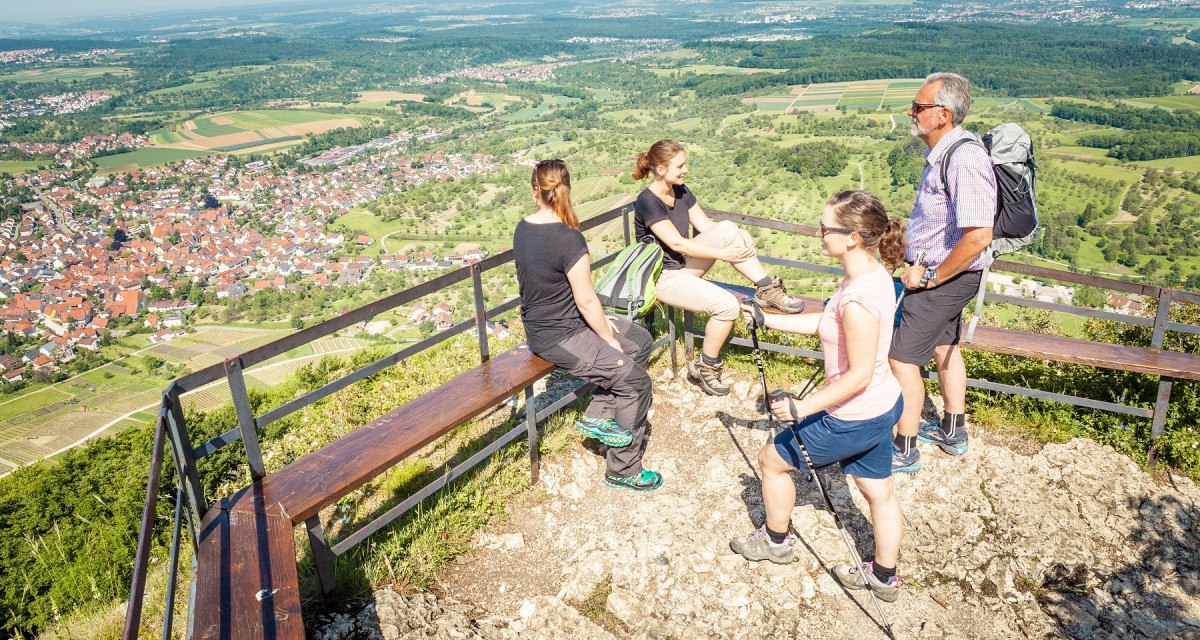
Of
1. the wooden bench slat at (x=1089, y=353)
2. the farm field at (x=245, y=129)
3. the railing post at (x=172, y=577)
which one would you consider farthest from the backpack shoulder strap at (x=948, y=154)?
the farm field at (x=245, y=129)

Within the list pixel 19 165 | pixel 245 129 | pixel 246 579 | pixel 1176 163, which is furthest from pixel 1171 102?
pixel 19 165

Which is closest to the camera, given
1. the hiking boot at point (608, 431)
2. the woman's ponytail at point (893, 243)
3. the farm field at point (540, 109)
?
the woman's ponytail at point (893, 243)

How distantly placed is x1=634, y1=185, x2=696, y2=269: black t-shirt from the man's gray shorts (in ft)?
5.18

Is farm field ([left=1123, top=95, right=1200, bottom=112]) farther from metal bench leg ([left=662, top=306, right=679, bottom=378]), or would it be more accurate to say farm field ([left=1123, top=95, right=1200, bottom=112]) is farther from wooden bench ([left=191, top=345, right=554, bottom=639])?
wooden bench ([left=191, top=345, right=554, bottom=639])

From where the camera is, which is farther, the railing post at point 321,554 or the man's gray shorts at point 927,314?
the man's gray shorts at point 927,314

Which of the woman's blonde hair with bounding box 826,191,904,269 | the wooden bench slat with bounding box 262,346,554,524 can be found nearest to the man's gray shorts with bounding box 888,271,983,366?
the woman's blonde hair with bounding box 826,191,904,269

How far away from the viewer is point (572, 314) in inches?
149

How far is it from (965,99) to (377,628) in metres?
3.80

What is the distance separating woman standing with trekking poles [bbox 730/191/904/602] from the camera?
2.65 metres

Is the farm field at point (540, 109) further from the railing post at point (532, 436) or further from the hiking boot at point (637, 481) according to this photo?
the hiking boot at point (637, 481)

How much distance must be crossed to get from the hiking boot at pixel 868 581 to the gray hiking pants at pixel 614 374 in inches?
51.2

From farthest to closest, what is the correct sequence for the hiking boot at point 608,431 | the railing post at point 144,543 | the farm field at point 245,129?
the farm field at point 245,129 < the hiking boot at point 608,431 < the railing post at point 144,543

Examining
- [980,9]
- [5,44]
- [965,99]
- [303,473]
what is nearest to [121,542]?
[303,473]

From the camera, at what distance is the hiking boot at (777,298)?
421 centimetres
